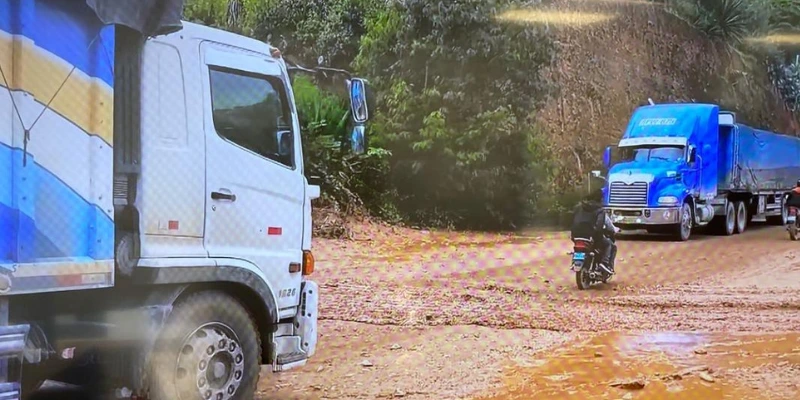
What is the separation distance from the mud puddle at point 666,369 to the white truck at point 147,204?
1644 mm

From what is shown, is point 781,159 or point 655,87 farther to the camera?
point 781,159

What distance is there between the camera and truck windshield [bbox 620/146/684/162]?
13348mm

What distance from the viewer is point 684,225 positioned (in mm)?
12883

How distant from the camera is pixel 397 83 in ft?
35.3

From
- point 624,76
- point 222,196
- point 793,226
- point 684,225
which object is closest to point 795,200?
point 793,226

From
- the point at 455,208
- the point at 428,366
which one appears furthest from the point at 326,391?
the point at 455,208

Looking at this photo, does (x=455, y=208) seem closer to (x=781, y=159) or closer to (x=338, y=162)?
(x=338, y=162)

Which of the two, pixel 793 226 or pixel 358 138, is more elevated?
pixel 358 138

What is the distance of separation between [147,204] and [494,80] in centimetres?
862

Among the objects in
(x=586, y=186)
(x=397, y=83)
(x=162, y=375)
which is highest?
(x=397, y=83)

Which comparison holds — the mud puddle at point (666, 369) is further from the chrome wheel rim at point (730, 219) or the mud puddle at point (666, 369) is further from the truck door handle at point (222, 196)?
the chrome wheel rim at point (730, 219)

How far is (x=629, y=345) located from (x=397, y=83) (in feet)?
17.9

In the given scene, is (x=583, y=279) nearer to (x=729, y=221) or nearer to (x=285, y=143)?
(x=285, y=143)

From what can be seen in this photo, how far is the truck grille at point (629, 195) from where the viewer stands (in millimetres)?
12672
